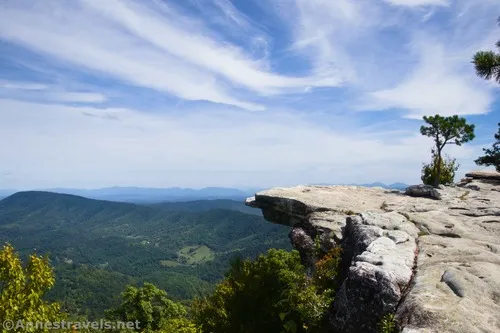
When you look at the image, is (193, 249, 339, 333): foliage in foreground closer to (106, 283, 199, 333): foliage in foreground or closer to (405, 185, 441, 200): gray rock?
(405, 185, 441, 200): gray rock

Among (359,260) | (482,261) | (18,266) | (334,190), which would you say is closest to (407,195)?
(334,190)

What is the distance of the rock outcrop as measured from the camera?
10570 millimetres

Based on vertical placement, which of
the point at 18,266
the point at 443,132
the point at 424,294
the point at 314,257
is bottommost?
the point at 314,257

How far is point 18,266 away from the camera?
40.3ft

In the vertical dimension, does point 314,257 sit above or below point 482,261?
below

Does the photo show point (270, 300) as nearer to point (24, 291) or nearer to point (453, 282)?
point (453, 282)

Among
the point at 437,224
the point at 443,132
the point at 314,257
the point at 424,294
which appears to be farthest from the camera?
the point at 443,132

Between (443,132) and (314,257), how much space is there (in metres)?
27.7

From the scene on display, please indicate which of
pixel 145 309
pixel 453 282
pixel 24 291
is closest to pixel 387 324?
pixel 453 282

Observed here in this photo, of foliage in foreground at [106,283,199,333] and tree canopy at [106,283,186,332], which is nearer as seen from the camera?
foliage in foreground at [106,283,199,333]

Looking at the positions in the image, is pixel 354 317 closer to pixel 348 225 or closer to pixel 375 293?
pixel 375 293

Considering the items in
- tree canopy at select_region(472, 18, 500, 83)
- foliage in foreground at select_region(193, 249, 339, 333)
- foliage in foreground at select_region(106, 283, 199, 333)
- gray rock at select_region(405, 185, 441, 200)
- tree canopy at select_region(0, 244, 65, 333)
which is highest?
tree canopy at select_region(472, 18, 500, 83)

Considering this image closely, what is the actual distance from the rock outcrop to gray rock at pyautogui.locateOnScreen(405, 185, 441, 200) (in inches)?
61.8

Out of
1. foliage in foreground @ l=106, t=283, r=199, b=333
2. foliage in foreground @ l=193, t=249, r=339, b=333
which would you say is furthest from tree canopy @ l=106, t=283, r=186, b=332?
foliage in foreground @ l=193, t=249, r=339, b=333
